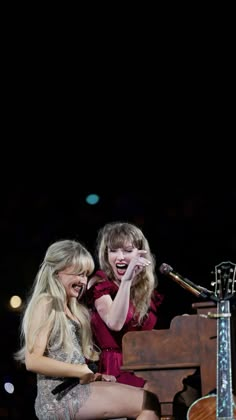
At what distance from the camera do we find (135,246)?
142 inches

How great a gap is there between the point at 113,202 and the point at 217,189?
2.97 feet

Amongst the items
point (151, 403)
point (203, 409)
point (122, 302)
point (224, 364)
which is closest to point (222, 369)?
point (224, 364)

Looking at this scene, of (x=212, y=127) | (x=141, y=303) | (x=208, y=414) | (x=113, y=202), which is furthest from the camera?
(x=113, y=202)

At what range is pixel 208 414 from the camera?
263cm

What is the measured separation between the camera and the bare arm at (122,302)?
3.17 m

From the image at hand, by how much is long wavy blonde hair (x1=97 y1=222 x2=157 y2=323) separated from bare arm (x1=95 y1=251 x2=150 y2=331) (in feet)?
0.78

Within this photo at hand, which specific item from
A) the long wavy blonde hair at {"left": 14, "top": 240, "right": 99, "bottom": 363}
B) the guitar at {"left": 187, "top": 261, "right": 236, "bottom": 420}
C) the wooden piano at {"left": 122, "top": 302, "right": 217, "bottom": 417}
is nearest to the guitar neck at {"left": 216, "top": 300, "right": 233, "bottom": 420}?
the guitar at {"left": 187, "top": 261, "right": 236, "bottom": 420}

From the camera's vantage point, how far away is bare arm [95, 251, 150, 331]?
3.17 meters

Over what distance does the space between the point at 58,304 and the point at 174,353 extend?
2.10ft

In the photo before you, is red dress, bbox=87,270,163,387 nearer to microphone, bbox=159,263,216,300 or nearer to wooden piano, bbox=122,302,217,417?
wooden piano, bbox=122,302,217,417

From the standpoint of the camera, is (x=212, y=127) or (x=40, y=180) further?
(x=40, y=180)

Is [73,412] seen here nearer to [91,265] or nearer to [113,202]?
[91,265]

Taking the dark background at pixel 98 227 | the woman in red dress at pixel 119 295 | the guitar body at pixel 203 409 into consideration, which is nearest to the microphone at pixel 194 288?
the woman in red dress at pixel 119 295

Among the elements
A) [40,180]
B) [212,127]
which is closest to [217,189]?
[212,127]
